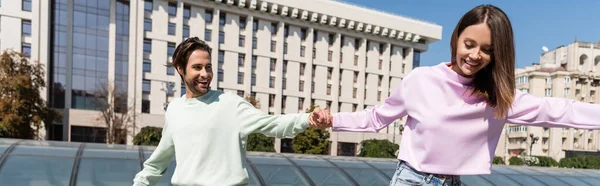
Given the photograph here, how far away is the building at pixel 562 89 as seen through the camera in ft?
193

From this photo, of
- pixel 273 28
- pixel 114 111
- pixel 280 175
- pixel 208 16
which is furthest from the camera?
pixel 273 28

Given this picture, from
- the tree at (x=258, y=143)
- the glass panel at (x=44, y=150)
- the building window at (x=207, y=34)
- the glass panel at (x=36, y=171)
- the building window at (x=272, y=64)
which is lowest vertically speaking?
the tree at (x=258, y=143)

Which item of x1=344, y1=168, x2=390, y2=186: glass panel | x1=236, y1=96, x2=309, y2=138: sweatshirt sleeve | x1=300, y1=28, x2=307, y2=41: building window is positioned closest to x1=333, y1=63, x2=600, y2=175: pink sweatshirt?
x1=236, y1=96, x2=309, y2=138: sweatshirt sleeve

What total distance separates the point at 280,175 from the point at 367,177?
7.05 ft

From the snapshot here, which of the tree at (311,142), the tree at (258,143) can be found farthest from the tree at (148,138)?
the tree at (311,142)

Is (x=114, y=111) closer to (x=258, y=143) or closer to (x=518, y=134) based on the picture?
(x=258, y=143)

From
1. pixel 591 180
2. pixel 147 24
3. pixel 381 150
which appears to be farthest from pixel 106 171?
pixel 147 24

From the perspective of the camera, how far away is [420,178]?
6.52 ft

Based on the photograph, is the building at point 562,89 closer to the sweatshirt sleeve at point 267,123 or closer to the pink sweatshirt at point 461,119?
the pink sweatshirt at point 461,119

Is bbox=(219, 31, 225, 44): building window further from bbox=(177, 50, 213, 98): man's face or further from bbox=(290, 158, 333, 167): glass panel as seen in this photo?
bbox=(177, 50, 213, 98): man's face

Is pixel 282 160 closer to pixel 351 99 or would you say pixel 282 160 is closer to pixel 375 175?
pixel 375 175

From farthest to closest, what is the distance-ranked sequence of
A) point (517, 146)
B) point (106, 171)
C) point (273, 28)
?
point (517, 146) → point (273, 28) → point (106, 171)

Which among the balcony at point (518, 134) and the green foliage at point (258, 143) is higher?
the green foliage at point (258, 143)

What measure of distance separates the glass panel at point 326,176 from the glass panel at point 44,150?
494 centimetres
